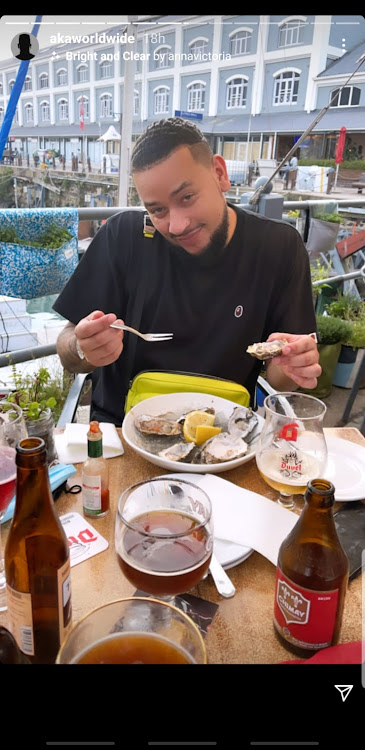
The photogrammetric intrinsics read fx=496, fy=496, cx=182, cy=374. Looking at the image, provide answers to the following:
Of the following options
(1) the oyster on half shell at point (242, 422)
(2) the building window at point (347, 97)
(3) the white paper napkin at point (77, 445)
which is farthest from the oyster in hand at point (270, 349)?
(2) the building window at point (347, 97)

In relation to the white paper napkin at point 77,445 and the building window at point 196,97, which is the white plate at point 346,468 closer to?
the white paper napkin at point 77,445

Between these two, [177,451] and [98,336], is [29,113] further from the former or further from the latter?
[177,451]

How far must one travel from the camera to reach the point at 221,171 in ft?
4.88

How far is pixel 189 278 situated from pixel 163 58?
1.86ft

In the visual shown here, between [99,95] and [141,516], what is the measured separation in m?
1.24

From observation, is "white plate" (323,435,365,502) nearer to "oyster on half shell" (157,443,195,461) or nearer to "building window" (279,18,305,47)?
"oyster on half shell" (157,443,195,461)

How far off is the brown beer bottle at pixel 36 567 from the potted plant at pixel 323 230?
2.96 m

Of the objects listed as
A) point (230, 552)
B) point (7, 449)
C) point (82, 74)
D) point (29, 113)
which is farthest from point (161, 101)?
point (230, 552)

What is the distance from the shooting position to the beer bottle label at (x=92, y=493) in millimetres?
809

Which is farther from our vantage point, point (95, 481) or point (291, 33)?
point (291, 33)

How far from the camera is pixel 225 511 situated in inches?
31.9

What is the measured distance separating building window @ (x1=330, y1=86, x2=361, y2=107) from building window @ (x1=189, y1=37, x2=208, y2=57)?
1017mm
